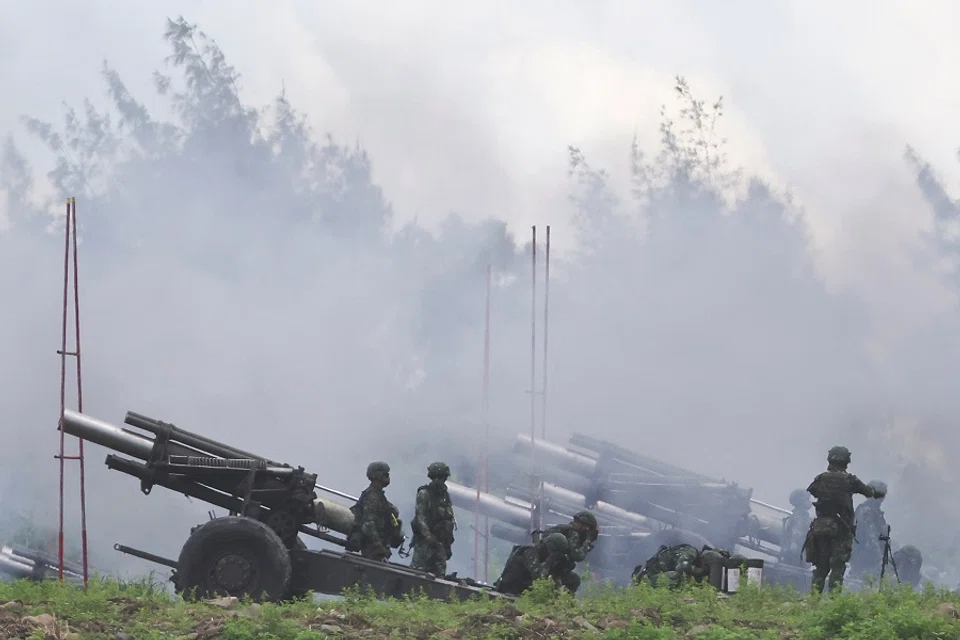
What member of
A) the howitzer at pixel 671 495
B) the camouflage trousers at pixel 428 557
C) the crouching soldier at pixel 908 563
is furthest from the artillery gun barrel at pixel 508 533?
the camouflage trousers at pixel 428 557

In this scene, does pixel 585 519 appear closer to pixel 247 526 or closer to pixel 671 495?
pixel 247 526

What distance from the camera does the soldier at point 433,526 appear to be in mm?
20234

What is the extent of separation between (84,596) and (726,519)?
14834 millimetres

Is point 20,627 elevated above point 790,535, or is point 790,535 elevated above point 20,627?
point 790,535

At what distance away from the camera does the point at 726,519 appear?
2834cm

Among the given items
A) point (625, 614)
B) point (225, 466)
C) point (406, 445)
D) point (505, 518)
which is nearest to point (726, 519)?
point (505, 518)

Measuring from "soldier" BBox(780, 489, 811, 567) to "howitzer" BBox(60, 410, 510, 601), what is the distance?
1000 cm

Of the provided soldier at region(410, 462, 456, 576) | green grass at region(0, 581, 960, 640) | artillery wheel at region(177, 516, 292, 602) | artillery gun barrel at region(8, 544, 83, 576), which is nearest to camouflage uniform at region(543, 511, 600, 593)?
soldier at region(410, 462, 456, 576)

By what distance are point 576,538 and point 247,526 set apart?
3643 mm

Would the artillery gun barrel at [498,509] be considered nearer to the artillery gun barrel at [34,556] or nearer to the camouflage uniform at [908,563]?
the camouflage uniform at [908,563]

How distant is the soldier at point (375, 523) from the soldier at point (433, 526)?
0.87 feet

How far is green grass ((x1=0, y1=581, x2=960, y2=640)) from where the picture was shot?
13.3 meters

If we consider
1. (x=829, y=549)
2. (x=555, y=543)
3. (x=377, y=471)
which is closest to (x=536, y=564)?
(x=555, y=543)

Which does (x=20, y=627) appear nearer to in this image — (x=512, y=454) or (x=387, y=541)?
(x=387, y=541)
